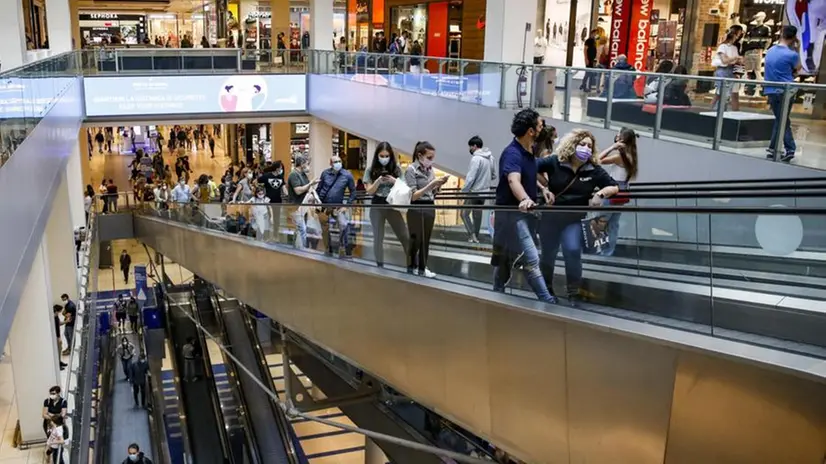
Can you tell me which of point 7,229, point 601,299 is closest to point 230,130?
point 7,229

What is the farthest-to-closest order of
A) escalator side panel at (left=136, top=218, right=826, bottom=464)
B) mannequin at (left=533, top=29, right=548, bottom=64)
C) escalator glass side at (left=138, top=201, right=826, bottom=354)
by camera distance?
mannequin at (left=533, top=29, right=548, bottom=64) → escalator glass side at (left=138, top=201, right=826, bottom=354) → escalator side panel at (left=136, top=218, right=826, bottom=464)

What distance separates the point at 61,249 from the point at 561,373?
15.8m

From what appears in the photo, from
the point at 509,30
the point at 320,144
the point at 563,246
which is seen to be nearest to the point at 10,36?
the point at 320,144

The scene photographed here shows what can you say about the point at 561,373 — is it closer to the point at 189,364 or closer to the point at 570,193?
the point at 570,193

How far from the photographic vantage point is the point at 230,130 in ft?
124

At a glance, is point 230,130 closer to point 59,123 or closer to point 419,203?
point 59,123

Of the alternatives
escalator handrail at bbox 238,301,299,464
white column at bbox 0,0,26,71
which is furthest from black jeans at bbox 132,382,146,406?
white column at bbox 0,0,26,71

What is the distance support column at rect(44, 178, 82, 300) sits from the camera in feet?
55.3

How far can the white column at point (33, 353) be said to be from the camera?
41.7 feet

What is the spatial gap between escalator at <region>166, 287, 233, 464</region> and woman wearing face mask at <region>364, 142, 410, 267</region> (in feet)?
24.3

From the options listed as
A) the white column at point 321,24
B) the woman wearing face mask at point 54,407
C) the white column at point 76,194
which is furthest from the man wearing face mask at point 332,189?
the white column at point 321,24

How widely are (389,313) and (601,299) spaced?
8.44 ft

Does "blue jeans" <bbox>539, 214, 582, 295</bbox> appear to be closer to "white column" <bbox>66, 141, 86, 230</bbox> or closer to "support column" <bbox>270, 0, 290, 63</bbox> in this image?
"white column" <bbox>66, 141, 86, 230</bbox>

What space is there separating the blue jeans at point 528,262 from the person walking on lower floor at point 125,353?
11427mm
